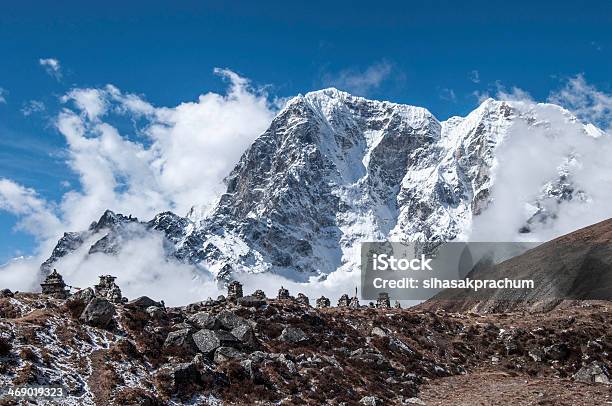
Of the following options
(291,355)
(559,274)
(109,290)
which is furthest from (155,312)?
(559,274)

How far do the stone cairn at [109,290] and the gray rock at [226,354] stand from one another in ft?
71.8

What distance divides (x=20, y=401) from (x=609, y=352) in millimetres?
58539

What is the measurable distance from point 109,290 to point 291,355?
2879cm

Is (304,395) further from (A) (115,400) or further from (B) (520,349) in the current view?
(B) (520,349)

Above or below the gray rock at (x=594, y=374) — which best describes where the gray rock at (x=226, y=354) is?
above

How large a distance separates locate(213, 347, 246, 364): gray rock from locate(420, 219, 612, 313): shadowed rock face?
86190mm

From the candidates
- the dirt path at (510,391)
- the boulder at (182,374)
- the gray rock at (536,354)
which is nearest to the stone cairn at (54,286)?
the boulder at (182,374)

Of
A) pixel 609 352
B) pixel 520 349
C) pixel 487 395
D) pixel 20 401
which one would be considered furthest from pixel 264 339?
pixel 609 352

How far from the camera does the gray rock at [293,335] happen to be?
54906 mm

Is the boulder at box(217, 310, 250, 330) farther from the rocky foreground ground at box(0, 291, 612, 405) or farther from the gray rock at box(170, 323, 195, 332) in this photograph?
the gray rock at box(170, 323, 195, 332)

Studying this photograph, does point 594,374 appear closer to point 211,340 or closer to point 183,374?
point 211,340

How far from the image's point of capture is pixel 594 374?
184 ft

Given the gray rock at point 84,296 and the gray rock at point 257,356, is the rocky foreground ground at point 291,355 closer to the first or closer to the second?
the gray rock at point 257,356

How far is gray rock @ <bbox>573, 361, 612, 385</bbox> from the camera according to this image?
2186 inches
